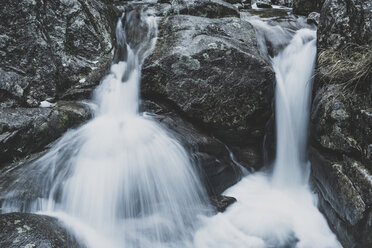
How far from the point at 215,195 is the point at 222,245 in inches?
37.6

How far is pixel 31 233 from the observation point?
96.1 inches

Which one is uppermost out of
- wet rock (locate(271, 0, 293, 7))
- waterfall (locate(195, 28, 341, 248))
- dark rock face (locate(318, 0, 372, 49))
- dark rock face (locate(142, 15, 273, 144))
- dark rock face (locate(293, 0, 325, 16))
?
wet rock (locate(271, 0, 293, 7))

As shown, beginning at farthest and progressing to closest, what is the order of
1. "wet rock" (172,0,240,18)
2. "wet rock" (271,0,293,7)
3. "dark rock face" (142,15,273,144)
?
"wet rock" (271,0,293,7)
"wet rock" (172,0,240,18)
"dark rock face" (142,15,273,144)

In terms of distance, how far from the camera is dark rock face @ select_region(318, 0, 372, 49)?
14.4 feet

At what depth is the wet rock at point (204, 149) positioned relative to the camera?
4.50 meters

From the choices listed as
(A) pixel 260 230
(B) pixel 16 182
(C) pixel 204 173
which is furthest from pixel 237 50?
(B) pixel 16 182

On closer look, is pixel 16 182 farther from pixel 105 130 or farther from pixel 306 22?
pixel 306 22

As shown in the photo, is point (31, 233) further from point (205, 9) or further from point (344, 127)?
point (205, 9)

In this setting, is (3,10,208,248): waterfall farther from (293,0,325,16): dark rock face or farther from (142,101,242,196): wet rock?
(293,0,325,16): dark rock face

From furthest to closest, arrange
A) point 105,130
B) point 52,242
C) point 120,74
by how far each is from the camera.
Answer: point 120,74, point 105,130, point 52,242

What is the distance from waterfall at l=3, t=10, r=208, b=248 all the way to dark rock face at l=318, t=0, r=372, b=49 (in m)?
3.48

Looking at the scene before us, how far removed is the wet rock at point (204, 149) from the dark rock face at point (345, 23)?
9.30 feet

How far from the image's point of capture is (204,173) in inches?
176

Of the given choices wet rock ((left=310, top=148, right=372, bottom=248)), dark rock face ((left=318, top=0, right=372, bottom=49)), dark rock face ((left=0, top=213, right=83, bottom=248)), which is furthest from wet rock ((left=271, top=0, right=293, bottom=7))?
dark rock face ((left=0, top=213, right=83, bottom=248))
